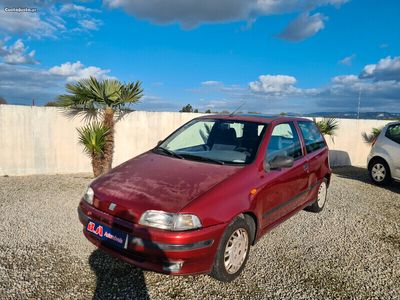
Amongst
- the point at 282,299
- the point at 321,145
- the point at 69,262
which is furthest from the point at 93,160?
the point at 282,299

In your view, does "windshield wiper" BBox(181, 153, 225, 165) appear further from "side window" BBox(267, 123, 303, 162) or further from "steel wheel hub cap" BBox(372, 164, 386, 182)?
"steel wheel hub cap" BBox(372, 164, 386, 182)

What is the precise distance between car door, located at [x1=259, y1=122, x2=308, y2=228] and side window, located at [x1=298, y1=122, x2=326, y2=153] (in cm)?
29

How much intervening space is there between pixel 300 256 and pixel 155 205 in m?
2.08

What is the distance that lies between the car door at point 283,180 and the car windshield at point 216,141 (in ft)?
0.86

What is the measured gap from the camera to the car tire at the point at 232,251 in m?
2.77

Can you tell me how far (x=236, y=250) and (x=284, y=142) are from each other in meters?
1.84

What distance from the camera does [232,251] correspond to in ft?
9.59

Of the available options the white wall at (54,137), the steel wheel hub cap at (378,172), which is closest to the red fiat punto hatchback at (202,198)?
the white wall at (54,137)

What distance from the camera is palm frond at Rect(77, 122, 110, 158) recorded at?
7.00 m

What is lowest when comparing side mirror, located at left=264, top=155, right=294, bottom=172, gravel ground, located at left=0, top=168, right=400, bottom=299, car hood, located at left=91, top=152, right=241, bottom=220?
gravel ground, located at left=0, top=168, right=400, bottom=299

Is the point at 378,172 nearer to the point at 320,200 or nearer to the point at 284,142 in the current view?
the point at 320,200


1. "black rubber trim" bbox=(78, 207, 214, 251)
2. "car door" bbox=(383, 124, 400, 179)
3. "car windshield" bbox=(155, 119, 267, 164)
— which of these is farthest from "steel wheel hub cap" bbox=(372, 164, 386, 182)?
"black rubber trim" bbox=(78, 207, 214, 251)

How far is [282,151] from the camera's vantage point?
395 cm

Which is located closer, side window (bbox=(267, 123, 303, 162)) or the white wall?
side window (bbox=(267, 123, 303, 162))
